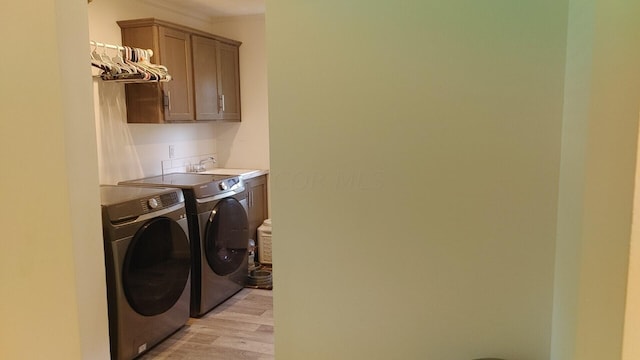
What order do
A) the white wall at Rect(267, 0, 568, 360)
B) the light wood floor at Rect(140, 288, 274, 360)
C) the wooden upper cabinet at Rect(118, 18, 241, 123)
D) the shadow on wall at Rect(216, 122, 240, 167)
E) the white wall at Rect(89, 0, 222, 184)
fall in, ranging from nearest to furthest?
the white wall at Rect(267, 0, 568, 360) < the light wood floor at Rect(140, 288, 274, 360) < the white wall at Rect(89, 0, 222, 184) < the wooden upper cabinet at Rect(118, 18, 241, 123) < the shadow on wall at Rect(216, 122, 240, 167)

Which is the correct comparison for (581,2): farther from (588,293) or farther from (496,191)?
(588,293)

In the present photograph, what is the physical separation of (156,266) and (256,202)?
1.61m

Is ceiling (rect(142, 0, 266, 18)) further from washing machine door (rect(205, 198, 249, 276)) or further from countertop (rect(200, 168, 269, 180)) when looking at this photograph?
washing machine door (rect(205, 198, 249, 276))

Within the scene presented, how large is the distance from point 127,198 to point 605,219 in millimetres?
2453

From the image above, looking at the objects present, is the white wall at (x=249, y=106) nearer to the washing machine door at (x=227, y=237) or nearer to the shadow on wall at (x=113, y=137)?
the washing machine door at (x=227, y=237)

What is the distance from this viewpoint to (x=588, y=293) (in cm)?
100

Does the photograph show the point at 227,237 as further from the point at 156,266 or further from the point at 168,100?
the point at 168,100

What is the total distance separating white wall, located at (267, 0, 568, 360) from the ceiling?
8.84ft

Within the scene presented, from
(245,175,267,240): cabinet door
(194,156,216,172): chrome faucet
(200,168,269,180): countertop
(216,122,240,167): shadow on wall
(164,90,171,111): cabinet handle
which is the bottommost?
(245,175,267,240): cabinet door

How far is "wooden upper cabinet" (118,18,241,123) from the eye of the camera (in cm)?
346

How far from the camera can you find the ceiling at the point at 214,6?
13.0ft

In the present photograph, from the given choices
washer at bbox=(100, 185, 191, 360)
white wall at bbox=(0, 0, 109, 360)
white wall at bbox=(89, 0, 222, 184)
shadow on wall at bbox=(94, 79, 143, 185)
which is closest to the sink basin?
white wall at bbox=(89, 0, 222, 184)

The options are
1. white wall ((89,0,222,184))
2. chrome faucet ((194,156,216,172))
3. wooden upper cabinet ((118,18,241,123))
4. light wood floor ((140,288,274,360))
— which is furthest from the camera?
chrome faucet ((194,156,216,172))

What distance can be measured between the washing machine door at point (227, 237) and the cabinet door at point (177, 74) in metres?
0.79
